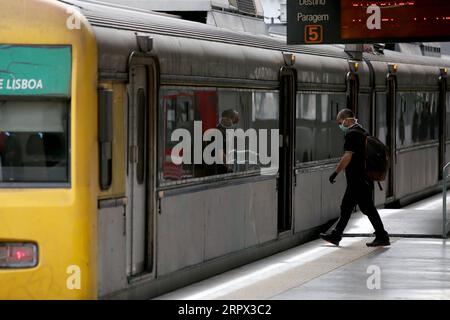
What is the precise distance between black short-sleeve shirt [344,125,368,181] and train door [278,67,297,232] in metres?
0.71

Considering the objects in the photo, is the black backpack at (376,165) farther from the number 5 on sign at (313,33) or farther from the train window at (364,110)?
the train window at (364,110)

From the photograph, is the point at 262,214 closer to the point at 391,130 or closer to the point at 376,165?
the point at 376,165

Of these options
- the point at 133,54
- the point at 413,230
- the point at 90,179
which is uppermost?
the point at 133,54

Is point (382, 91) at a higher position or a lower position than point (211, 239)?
higher

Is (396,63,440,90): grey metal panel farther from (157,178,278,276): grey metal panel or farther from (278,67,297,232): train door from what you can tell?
(157,178,278,276): grey metal panel

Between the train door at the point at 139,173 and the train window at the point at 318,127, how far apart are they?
17.3 feet

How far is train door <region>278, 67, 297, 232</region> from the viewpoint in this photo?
645 inches

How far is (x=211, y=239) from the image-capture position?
531 inches

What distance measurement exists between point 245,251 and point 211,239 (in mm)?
1336

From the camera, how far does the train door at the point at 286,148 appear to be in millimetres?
16375

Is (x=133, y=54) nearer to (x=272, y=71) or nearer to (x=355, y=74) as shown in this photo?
(x=272, y=71)

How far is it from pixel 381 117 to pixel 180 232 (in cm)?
1013

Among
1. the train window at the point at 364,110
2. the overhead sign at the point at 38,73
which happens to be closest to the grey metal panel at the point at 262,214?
the overhead sign at the point at 38,73
